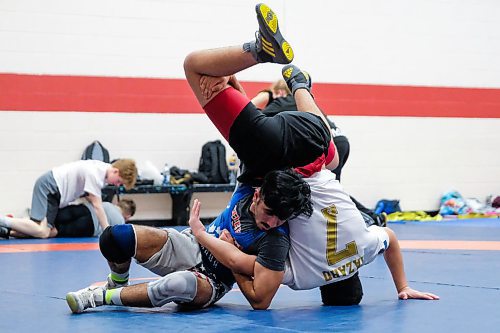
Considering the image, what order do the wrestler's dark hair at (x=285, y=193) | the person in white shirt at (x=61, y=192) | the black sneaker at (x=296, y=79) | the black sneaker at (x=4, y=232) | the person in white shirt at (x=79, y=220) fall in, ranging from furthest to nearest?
the person in white shirt at (x=79, y=220)
the black sneaker at (x=4, y=232)
the person in white shirt at (x=61, y=192)
the black sneaker at (x=296, y=79)
the wrestler's dark hair at (x=285, y=193)

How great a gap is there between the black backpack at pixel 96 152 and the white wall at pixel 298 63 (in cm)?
18

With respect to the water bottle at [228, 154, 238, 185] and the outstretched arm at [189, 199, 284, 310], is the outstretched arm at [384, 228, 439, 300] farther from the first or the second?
the water bottle at [228, 154, 238, 185]

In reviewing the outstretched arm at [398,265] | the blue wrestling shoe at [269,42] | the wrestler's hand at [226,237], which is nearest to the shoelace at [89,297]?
the wrestler's hand at [226,237]

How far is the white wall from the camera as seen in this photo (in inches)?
417

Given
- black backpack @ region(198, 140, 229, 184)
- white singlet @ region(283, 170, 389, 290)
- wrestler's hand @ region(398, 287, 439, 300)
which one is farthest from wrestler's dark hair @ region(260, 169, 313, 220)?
black backpack @ region(198, 140, 229, 184)

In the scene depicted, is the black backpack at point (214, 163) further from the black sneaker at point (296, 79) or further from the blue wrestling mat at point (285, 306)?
the black sneaker at point (296, 79)

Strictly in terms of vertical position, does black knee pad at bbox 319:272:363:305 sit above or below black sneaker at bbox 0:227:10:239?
below

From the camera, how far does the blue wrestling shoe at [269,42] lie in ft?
12.2

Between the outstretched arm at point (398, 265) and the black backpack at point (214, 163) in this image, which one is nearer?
the outstretched arm at point (398, 265)

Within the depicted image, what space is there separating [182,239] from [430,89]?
9.41 meters

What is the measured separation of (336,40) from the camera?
12.4m

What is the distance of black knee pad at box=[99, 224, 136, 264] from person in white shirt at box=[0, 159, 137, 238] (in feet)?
15.8

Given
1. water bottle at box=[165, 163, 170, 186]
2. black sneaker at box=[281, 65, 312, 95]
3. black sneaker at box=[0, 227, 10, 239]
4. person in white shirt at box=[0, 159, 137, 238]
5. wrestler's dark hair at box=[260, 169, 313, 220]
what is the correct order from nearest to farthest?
1. wrestler's dark hair at box=[260, 169, 313, 220]
2. black sneaker at box=[281, 65, 312, 95]
3. person in white shirt at box=[0, 159, 137, 238]
4. black sneaker at box=[0, 227, 10, 239]
5. water bottle at box=[165, 163, 170, 186]

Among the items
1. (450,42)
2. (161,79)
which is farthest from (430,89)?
(161,79)
